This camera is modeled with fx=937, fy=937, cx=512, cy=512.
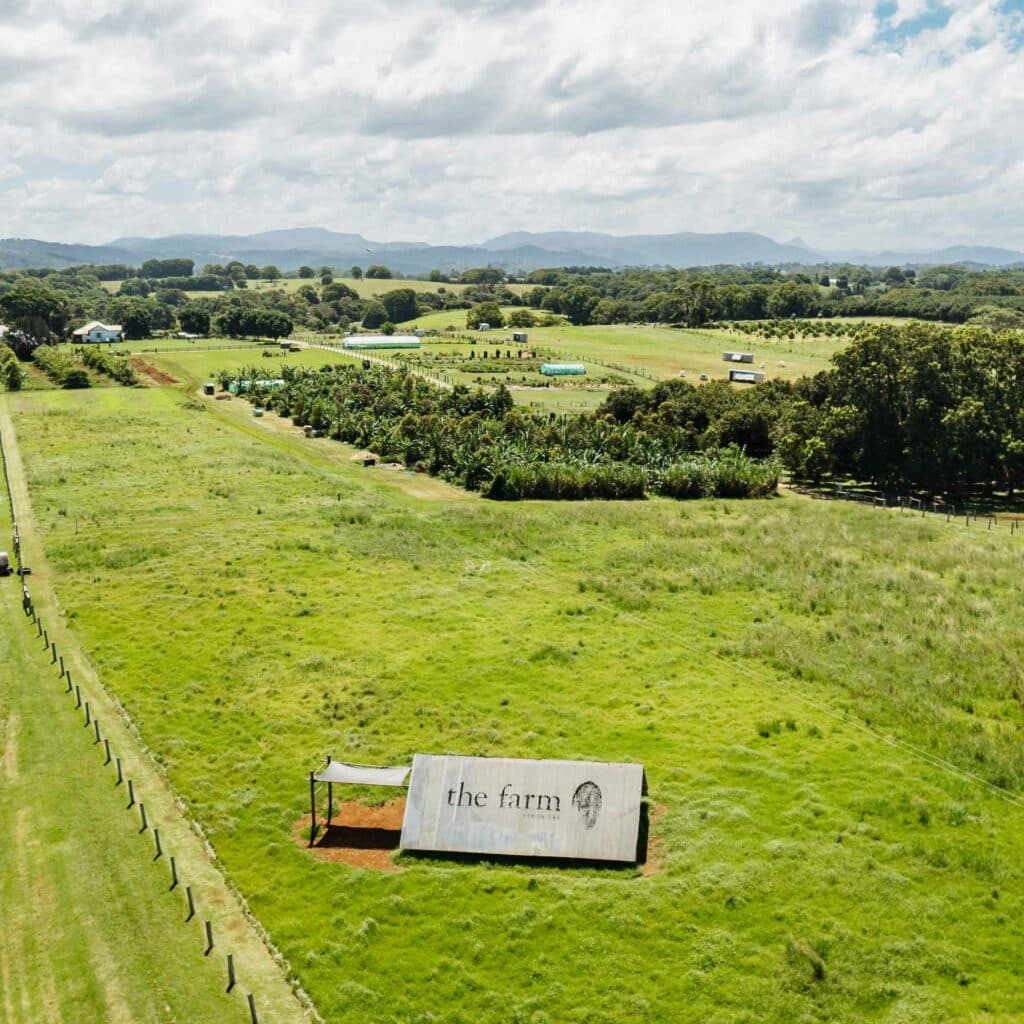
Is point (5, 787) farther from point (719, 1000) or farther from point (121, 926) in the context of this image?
point (719, 1000)

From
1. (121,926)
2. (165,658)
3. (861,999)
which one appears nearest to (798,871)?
(861,999)

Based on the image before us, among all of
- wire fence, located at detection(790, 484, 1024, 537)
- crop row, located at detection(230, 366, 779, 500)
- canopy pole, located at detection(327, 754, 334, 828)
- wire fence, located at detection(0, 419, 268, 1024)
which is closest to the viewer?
wire fence, located at detection(0, 419, 268, 1024)

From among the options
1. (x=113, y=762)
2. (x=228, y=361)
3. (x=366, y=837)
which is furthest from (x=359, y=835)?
(x=228, y=361)

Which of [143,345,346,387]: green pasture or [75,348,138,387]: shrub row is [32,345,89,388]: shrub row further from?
[143,345,346,387]: green pasture

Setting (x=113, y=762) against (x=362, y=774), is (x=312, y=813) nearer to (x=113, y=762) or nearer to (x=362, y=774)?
(x=362, y=774)

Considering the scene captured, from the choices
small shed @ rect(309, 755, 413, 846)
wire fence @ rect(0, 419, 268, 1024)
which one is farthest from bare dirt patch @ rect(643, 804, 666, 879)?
wire fence @ rect(0, 419, 268, 1024)

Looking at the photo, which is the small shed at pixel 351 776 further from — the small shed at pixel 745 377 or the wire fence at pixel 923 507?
the small shed at pixel 745 377
